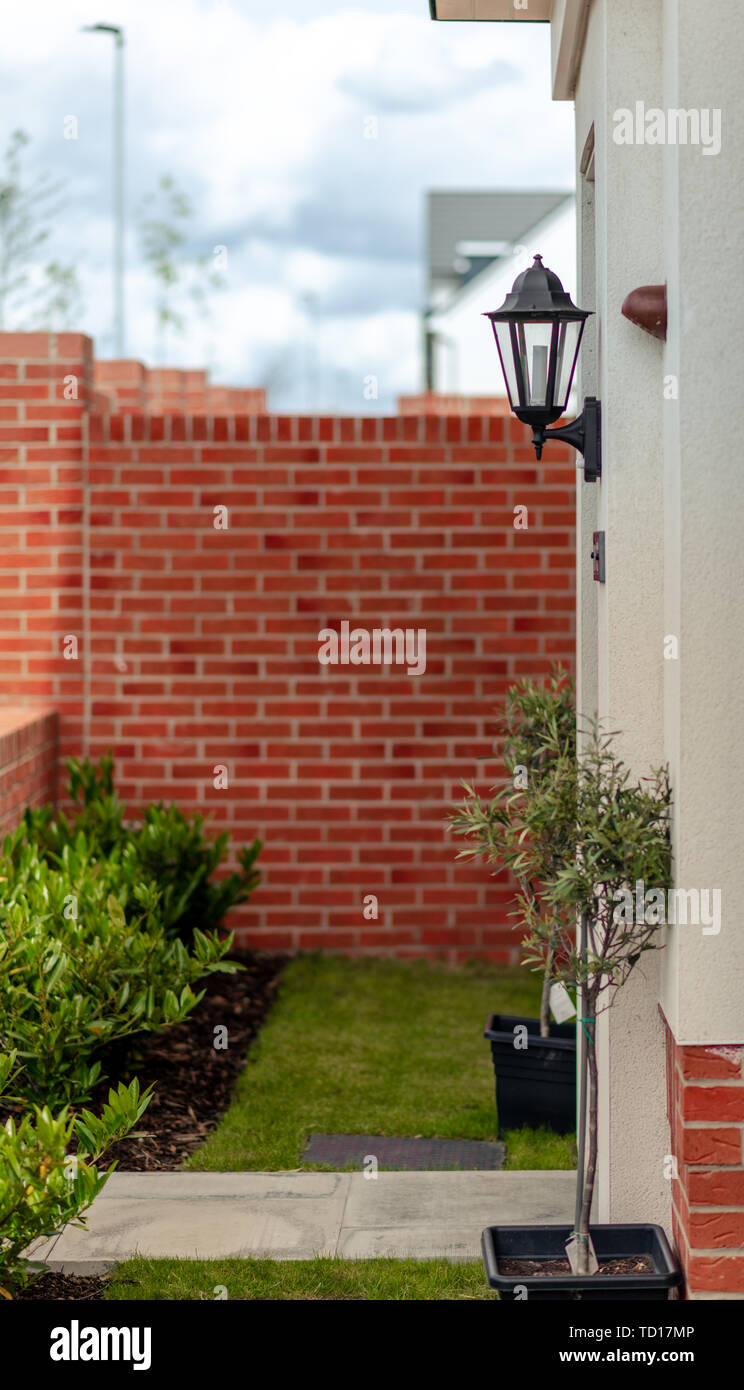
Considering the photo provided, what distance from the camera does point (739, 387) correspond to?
2.86 metres

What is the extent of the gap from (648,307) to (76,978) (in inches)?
93.9

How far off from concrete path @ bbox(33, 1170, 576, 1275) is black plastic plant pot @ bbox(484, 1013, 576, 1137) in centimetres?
33

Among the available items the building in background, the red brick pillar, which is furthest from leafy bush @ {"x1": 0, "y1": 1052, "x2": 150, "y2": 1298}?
the building in background

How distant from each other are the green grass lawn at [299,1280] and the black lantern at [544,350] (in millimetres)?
2015

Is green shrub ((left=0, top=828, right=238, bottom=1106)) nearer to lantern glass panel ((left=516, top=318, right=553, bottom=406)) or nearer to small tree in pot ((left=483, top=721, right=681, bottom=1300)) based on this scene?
small tree in pot ((left=483, top=721, right=681, bottom=1300))

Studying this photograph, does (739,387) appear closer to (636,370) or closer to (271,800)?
(636,370)

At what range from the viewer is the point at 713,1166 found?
2.88 metres

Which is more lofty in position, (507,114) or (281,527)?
(507,114)

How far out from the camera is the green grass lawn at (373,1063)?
4.45 m

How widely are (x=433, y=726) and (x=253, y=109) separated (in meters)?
10.3

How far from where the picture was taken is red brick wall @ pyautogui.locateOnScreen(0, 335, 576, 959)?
658 cm

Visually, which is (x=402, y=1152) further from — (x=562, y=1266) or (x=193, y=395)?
(x=193, y=395)
